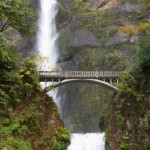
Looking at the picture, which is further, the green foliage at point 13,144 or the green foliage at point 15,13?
the green foliage at point 15,13

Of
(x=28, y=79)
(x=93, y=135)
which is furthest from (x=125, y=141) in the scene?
(x=28, y=79)

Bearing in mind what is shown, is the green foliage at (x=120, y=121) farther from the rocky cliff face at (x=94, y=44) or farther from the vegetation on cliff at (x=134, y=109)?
the rocky cliff face at (x=94, y=44)

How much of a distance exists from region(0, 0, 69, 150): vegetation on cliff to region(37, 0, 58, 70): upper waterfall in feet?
56.7

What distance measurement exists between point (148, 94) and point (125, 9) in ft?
96.2

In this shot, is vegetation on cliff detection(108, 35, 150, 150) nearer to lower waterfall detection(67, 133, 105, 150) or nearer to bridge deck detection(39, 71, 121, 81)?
lower waterfall detection(67, 133, 105, 150)

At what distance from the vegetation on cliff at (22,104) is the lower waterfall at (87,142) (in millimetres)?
2362

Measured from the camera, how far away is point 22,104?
97.0 ft

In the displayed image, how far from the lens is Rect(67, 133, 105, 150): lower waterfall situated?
3219cm

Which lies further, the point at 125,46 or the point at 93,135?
the point at 125,46

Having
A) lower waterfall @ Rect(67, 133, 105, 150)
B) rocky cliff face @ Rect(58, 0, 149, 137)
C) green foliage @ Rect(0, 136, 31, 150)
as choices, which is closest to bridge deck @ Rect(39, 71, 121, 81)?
rocky cliff face @ Rect(58, 0, 149, 137)

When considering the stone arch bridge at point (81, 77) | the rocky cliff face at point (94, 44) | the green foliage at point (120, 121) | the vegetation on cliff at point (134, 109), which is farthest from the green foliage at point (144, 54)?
the rocky cliff face at point (94, 44)

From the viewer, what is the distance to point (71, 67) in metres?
48.6

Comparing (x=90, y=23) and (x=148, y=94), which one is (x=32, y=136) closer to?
(x=148, y=94)

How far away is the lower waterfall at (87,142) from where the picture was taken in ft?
Result: 106
